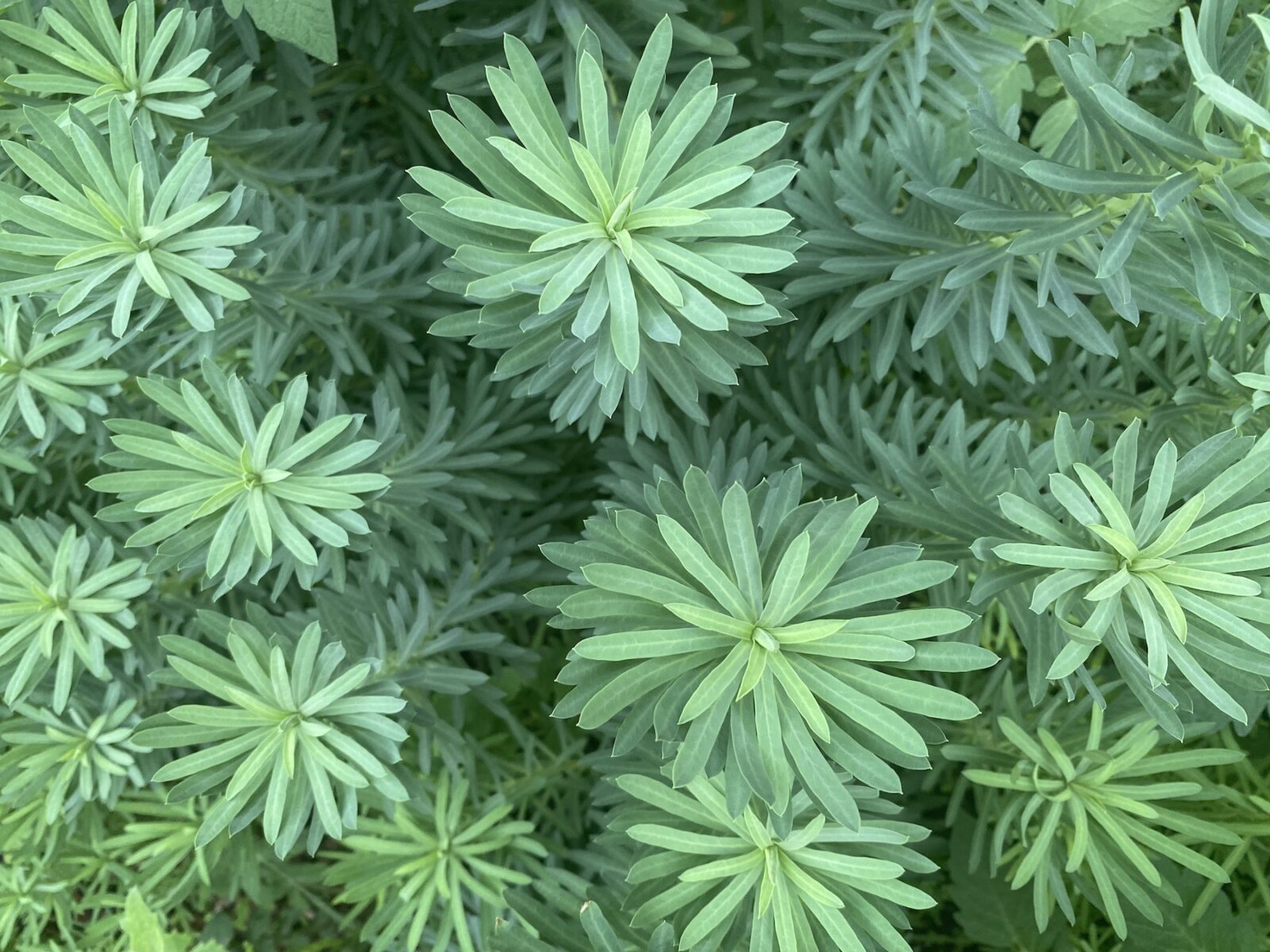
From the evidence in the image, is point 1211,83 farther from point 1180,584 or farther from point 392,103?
point 392,103

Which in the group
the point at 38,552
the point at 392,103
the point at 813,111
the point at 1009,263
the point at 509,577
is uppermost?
the point at 813,111

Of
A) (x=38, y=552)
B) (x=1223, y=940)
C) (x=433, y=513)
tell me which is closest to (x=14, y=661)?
(x=38, y=552)

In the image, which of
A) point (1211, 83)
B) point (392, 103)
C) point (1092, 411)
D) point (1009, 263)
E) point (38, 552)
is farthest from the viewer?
point (392, 103)

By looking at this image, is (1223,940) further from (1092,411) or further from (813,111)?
(813,111)

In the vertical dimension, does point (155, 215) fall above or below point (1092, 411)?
below

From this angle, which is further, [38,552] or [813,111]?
[813,111]

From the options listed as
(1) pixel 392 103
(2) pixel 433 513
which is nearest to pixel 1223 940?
(2) pixel 433 513

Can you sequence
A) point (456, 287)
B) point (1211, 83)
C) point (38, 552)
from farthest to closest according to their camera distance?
1. point (38, 552)
2. point (456, 287)
3. point (1211, 83)
